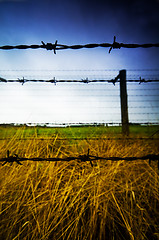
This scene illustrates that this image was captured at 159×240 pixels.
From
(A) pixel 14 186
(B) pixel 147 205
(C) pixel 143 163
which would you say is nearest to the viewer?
(B) pixel 147 205

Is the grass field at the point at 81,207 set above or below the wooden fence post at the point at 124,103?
below

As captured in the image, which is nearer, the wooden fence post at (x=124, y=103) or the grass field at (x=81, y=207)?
the grass field at (x=81, y=207)

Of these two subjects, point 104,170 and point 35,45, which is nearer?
point 35,45

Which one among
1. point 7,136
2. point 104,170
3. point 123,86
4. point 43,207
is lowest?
point 43,207

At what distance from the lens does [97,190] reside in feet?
3.87

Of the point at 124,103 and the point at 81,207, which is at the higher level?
the point at 124,103

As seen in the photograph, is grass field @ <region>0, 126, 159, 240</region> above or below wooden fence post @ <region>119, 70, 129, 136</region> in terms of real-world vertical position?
below

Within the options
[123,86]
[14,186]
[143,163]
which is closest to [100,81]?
[123,86]

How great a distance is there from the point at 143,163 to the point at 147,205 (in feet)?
1.86

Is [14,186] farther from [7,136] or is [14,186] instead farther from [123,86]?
[123,86]

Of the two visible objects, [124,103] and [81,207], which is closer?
[81,207]

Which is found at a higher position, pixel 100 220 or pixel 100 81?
pixel 100 81

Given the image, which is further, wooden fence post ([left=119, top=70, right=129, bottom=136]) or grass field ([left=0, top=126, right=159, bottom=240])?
wooden fence post ([left=119, top=70, right=129, bottom=136])

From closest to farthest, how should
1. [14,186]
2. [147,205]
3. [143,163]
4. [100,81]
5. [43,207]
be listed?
[43,207] → [147,205] → [14,186] → [143,163] → [100,81]
